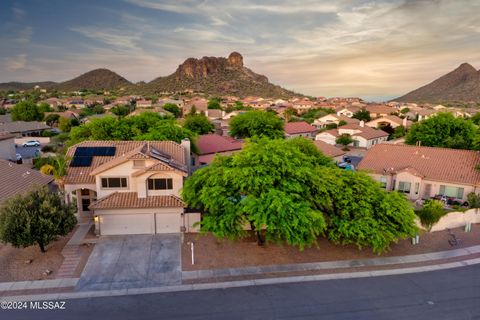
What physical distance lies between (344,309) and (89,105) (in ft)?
438

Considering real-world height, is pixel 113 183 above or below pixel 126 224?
above

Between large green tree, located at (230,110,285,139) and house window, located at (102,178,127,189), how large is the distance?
3480cm

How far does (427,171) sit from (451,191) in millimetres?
2829

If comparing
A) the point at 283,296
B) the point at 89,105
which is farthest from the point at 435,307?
the point at 89,105

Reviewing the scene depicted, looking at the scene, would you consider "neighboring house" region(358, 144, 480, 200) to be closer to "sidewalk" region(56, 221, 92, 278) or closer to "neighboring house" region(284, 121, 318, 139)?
"sidewalk" region(56, 221, 92, 278)

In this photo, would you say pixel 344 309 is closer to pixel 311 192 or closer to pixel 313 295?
pixel 313 295

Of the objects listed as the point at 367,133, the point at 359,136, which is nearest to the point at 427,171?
the point at 359,136

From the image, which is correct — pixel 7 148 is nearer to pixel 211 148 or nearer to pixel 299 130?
pixel 211 148

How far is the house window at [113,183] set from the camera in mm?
23812

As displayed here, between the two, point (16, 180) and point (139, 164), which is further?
point (16, 180)

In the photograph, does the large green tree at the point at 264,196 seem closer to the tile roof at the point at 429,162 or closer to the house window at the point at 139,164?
the house window at the point at 139,164

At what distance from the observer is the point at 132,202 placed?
2298cm

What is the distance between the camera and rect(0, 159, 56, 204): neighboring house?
80.4 ft

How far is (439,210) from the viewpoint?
82.5 feet
